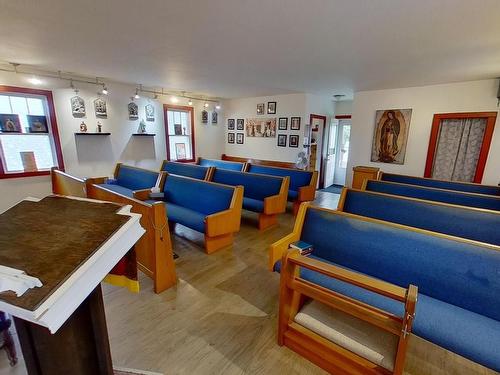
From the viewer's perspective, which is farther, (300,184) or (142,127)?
(142,127)

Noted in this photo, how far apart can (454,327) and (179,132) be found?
20.4 feet

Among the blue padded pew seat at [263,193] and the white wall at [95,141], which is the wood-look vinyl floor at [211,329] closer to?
the blue padded pew seat at [263,193]

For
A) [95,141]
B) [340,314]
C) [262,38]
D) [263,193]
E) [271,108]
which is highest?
[262,38]

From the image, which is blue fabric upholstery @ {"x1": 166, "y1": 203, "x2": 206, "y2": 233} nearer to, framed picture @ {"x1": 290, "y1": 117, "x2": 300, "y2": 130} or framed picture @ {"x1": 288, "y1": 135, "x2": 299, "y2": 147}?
framed picture @ {"x1": 288, "y1": 135, "x2": 299, "y2": 147}

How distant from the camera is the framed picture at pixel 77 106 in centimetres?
446

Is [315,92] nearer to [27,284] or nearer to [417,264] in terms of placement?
[417,264]

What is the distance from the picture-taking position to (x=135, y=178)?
14.1 feet

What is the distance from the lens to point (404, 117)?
474 cm

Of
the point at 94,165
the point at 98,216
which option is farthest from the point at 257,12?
the point at 94,165

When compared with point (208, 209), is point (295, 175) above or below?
above

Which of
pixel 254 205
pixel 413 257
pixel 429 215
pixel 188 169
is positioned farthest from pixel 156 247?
pixel 188 169

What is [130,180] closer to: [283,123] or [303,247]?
[303,247]

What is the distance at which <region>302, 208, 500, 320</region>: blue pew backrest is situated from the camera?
141 centimetres

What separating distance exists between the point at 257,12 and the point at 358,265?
6.98 feet
